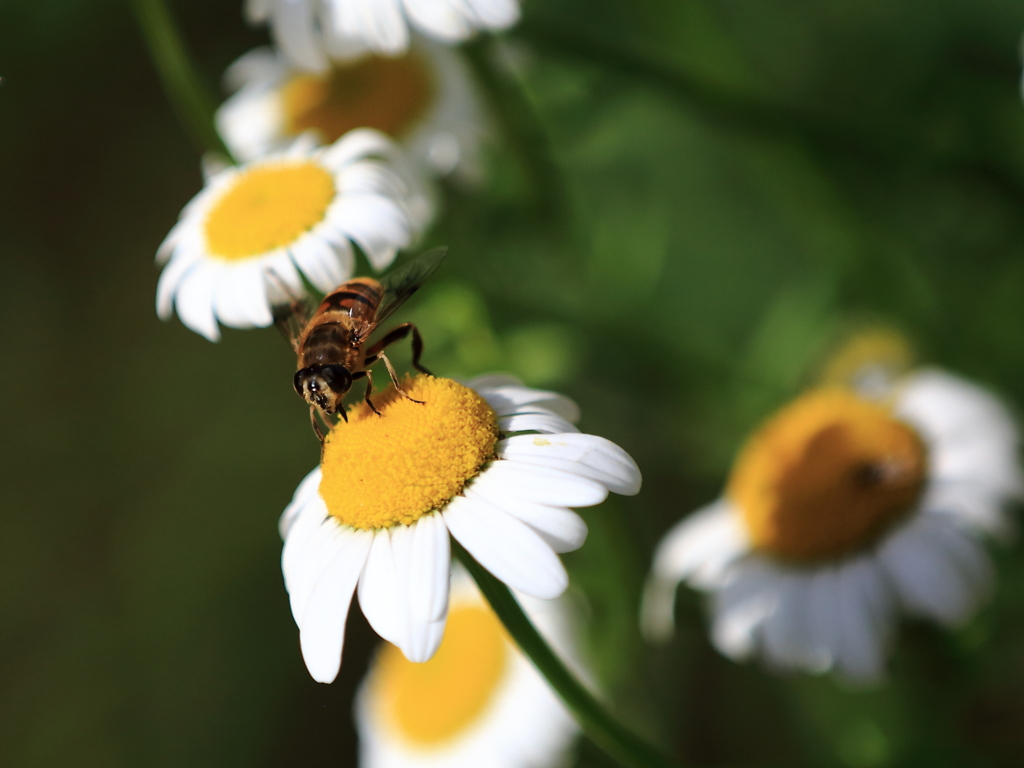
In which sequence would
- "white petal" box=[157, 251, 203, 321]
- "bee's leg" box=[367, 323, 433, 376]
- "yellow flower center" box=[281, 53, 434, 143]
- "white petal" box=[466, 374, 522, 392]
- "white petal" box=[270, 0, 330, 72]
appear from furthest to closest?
"yellow flower center" box=[281, 53, 434, 143]
"white petal" box=[270, 0, 330, 72]
"white petal" box=[157, 251, 203, 321]
"bee's leg" box=[367, 323, 433, 376]
"white petal" box=[466, 374, 522, 392]

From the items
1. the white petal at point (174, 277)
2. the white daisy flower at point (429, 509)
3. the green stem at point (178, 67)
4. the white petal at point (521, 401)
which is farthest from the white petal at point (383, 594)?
the green stem at point (178, 67)

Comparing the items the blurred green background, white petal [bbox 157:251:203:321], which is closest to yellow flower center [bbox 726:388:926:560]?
the blurred green background

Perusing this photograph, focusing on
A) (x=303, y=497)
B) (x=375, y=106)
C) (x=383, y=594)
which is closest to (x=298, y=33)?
(x=375, y=106)

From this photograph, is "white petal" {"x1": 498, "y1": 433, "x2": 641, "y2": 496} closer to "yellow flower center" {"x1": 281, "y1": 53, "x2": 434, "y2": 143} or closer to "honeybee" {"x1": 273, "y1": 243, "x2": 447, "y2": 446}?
"honeybee" {"x1": 273, "y1": 243, "x2": 447, "y2": 446}

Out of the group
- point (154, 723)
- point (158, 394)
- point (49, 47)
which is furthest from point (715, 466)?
point (49, 47)

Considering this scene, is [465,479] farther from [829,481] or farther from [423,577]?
[829,481]

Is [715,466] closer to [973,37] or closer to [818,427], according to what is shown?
[818,427]
